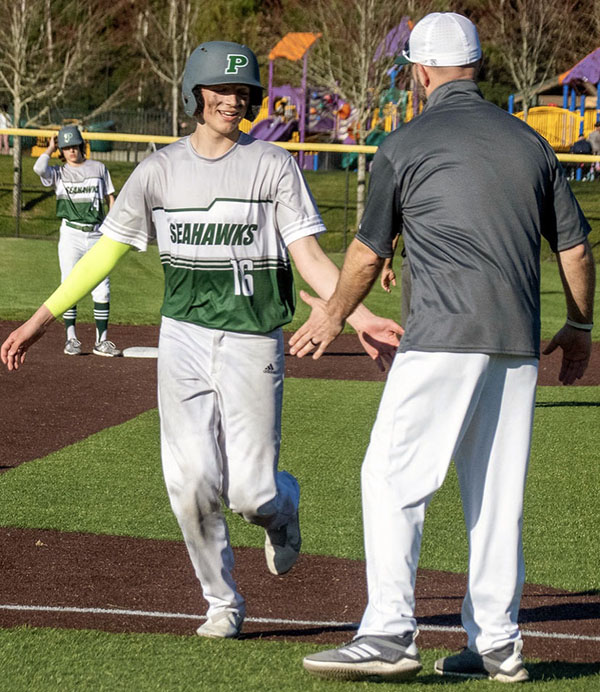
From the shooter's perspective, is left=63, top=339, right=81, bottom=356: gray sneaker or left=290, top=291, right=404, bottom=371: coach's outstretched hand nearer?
left=290, top=291, right=404, bottom=371: coach's outstretched hand

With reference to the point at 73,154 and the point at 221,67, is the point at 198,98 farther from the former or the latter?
the point at 73,154

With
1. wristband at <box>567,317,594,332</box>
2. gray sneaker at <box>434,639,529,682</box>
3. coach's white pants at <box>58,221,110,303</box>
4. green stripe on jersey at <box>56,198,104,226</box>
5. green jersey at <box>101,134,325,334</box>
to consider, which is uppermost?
green jersey at <box>101,134,325,334</box>

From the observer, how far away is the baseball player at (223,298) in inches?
184

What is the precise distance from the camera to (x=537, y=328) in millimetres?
4109

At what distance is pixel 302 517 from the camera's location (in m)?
7.03

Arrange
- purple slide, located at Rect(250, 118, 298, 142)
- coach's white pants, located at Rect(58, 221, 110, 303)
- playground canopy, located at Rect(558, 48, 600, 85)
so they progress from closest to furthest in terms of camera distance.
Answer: coach's white pants, located at Rect(58, 221, 110, 303), playground canopy, located at Rect(558, 48, 600, 85), purple slide, located at Rect(250, 118, 298, 142)

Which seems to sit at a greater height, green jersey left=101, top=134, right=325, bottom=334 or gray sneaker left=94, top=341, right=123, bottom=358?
green jersey left=101, top=134, right=325, bottom=334

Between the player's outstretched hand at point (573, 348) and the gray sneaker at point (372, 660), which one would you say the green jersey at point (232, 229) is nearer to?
the player's outstretched hand at point (573, 348)

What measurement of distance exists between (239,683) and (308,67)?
113ft

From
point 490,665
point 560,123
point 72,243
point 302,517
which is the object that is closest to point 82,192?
point 72,243

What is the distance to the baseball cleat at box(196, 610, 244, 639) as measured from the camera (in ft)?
15.3

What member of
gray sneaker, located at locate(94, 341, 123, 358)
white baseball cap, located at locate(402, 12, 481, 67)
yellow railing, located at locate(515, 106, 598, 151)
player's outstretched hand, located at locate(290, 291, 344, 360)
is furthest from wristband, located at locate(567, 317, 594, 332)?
yellow railing, located at locate(515, 106, 598, 151)

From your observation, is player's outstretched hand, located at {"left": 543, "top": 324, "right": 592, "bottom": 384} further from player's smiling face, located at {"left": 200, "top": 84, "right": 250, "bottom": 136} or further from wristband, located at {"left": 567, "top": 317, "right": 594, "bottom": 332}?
player's smiling face, located at {"left": 200, "top": 84, "right": 250, "bottom": 136}

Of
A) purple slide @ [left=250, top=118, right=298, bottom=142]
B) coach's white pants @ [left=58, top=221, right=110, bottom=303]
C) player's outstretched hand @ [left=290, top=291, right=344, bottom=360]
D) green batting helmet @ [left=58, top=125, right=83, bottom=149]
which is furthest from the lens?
purple slide @ [left=250, top=118, right=298, bottom=142]
